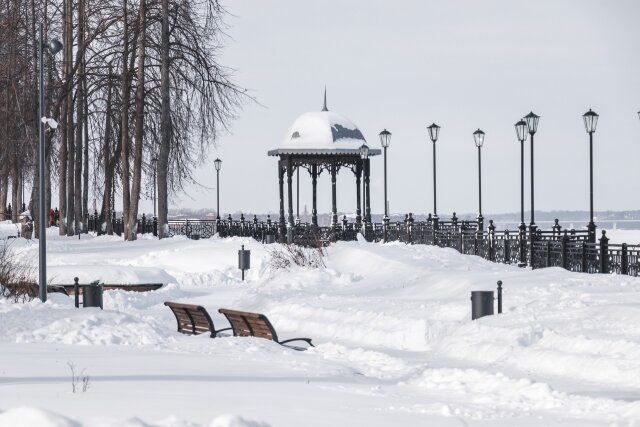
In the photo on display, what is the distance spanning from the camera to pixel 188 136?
4419 cm

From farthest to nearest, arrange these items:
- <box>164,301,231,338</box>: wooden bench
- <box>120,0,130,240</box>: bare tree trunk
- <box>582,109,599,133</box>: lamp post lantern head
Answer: <box>120,0,130,240</box>: bare tree trunk < <box>582,109,599,133</box>: lamp post lantern head < <box>164,301,231,338</box>: wooden bench

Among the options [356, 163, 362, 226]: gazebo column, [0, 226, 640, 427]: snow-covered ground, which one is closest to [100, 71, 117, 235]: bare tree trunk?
[356, 163, 362, 226]: gazebo column

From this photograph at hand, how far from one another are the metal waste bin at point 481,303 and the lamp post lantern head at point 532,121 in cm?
1776

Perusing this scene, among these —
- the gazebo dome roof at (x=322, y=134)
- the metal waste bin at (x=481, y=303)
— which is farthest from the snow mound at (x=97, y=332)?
the gazebo dome roof at (x=322, y=134)

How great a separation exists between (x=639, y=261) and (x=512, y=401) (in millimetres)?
17141

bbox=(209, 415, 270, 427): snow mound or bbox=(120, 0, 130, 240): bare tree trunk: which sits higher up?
bbox=(120, 0, 130, 240): bare tree trunk

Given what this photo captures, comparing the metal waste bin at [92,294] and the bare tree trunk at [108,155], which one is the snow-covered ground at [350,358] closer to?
the metal waste bin at [92,294]

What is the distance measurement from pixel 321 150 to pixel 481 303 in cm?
2789

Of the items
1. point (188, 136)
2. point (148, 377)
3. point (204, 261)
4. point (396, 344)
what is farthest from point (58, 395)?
point (188, 136)

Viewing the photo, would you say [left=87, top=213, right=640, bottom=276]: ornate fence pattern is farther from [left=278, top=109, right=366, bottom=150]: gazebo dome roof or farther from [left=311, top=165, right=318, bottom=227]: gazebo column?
[left=278, top=109, right=366, bottom=150]: gazebo dome roof

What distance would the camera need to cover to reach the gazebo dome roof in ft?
154

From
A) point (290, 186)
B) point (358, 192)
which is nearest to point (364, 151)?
point (358, 192)

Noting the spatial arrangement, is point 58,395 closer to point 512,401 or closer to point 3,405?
point 3,405

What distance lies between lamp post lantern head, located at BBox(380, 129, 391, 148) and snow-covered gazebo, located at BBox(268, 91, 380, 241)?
535 mm
